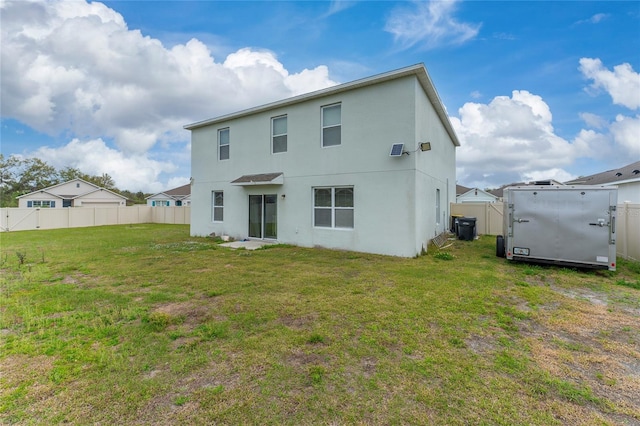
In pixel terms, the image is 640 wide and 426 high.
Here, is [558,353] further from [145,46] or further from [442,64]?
[145,46]

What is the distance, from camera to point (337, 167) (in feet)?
30.2

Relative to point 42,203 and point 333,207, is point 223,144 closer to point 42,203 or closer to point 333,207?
point 333,207

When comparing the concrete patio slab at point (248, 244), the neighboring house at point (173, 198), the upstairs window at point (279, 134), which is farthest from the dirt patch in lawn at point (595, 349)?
the neighboring house at point (173, 198)

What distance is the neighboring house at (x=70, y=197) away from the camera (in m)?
33.0

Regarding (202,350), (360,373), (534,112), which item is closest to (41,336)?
(202,350)

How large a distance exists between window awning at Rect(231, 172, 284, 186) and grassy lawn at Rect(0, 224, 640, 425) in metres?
4.88

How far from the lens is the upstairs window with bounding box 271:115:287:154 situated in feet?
34.6

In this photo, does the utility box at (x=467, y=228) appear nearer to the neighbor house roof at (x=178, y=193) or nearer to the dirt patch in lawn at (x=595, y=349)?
the dirt patch in lawn at (x=595, y=349)

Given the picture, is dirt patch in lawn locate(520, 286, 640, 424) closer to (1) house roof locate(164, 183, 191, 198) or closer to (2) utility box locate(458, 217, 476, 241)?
(2) utility box locate(458, 217, 476, 241)

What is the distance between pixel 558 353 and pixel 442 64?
1087 centimetres

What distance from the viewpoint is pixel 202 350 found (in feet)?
9.70

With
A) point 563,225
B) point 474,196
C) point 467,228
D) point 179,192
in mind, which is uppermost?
point 179,192

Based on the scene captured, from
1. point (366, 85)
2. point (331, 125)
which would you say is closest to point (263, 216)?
point (331, 125)

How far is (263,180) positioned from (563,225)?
9011 millimetres
